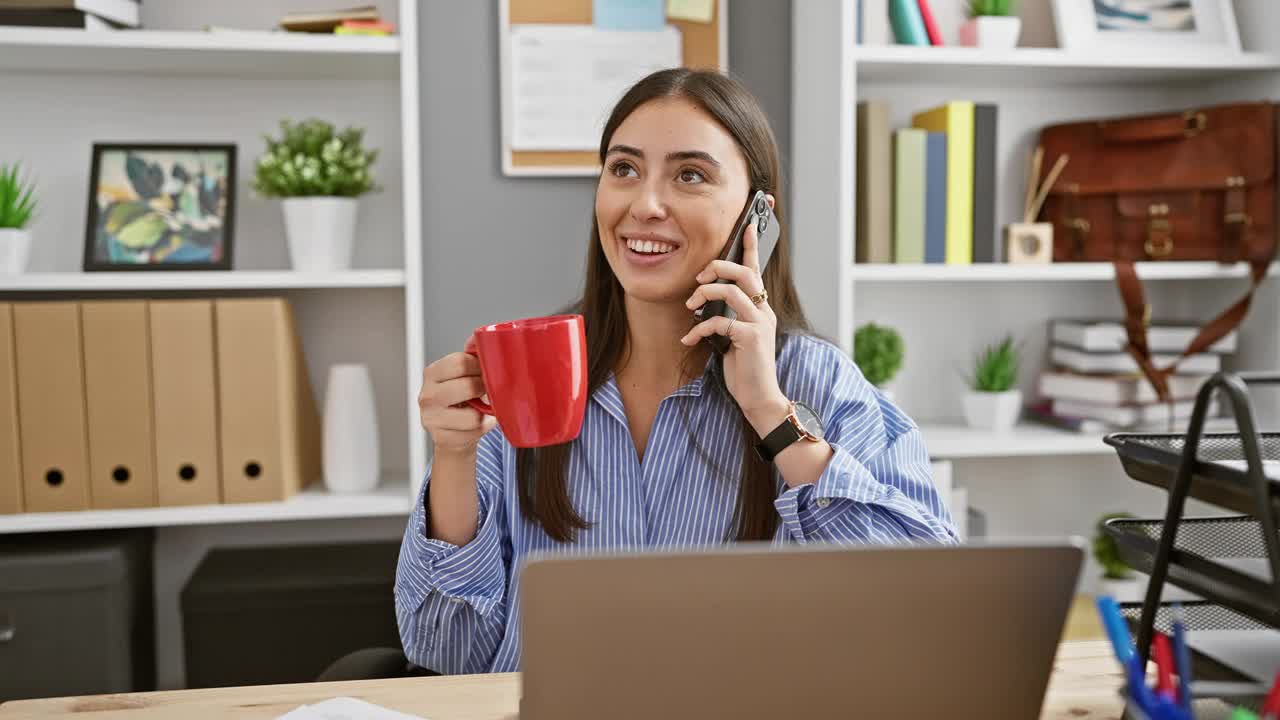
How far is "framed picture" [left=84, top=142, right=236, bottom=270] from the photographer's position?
211cm

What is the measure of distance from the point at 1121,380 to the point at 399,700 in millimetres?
1865

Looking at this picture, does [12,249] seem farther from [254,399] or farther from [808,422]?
[808,422]

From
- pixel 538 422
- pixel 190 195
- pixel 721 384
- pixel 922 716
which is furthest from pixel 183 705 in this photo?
pixel 190 195

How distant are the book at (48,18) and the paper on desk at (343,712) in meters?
1.56

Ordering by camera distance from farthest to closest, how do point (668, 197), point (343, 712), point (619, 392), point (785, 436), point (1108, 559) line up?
1. point (1108, 559)
2. point (619, 392)
3. point (668, 197)
4. point (785, 436)
5. point (343, 712)

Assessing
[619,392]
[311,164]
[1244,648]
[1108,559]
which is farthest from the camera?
[1108,559]

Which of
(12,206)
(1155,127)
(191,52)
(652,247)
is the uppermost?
(191,52)

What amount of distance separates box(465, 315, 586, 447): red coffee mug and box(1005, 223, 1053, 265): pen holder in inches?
63.9

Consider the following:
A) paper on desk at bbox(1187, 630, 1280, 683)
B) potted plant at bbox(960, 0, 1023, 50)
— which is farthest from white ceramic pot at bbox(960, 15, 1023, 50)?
paper on desk at bbox(1187, 630, 1280, 683)

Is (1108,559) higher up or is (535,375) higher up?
(535,375)


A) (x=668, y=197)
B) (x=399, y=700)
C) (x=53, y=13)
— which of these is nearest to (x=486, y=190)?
(x=53, y=13)

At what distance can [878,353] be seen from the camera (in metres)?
2.31

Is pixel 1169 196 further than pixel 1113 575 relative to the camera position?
No

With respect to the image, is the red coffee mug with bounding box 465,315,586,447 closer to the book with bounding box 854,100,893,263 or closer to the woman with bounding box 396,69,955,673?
the woman with bounding box 396,69,955,673
